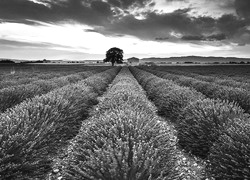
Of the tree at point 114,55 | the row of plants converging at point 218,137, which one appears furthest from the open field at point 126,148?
the tree at point 114,55

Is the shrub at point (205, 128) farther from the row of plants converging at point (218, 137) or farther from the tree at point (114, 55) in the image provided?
the tree at point (114, 55)

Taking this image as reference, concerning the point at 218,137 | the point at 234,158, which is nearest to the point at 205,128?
the point at 218,137

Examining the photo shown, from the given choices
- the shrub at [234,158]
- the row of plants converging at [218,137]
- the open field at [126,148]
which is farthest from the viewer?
the row of plants converging at [218,137]

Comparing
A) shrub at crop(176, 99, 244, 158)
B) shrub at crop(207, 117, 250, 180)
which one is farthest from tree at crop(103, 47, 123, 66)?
shrub at crop(207, 117, 250, 180)

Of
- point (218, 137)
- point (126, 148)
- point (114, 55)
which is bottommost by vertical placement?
point (218, 137)

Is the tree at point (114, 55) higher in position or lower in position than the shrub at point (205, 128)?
higher

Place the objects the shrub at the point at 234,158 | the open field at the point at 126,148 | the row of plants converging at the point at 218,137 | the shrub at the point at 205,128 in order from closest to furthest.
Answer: the open field at the point at 126,148 < the shrub at the point at 234,158 < the row of plants converging at the point at 218,137 < the shrub at the point at 205,128

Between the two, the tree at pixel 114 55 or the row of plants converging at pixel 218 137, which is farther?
the tree at pixel 114 55

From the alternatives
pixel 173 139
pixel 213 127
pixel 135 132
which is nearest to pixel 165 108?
pixel 173 139

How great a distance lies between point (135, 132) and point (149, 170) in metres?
0.87

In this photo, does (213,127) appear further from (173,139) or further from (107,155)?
(107,155)

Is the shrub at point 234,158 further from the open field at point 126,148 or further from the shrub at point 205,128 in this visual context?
the shrub at point 205,128

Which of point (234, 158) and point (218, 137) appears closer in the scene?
point (234, 158)

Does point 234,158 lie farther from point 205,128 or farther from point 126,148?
point 126,148
